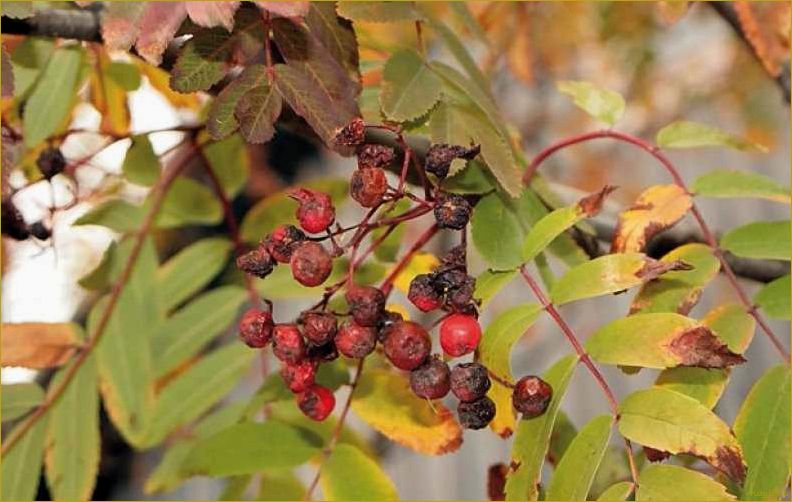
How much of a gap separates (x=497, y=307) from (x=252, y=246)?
161 centimetres

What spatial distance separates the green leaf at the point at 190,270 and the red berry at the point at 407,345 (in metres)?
0.45

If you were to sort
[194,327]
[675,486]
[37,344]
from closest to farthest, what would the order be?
[675,486], [37,344], [194,327]

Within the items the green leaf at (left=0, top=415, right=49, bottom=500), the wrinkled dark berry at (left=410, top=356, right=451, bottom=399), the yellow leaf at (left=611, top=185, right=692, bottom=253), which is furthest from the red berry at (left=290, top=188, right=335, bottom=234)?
the green leaf at (left=0, top=415, right=49, bottom=500)

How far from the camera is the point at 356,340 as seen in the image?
2.05ft

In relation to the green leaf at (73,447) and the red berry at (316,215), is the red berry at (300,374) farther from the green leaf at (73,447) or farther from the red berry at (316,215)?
the green leaf at (73,447)

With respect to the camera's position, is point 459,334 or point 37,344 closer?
point 459,334

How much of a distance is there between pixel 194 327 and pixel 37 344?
6.2 inches

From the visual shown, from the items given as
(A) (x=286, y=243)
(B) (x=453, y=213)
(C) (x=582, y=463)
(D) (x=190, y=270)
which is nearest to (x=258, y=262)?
(A) (x=286, y=243)

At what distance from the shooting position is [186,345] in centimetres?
102

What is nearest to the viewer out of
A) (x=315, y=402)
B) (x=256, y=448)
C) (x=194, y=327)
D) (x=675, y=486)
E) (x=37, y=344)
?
(x=675, y=486)

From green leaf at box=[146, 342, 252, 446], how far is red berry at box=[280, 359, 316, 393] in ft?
1.02

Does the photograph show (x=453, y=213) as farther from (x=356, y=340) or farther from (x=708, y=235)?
(x=708, y=235)

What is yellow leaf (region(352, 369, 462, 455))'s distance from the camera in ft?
2.48

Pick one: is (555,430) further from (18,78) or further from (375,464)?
(18,78)
